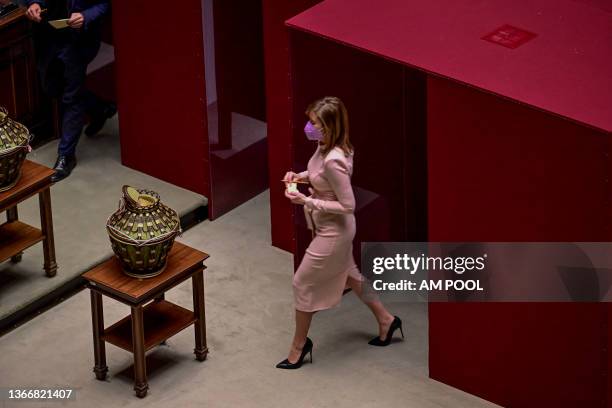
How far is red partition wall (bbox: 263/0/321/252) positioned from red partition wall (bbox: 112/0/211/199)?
20.4 inches

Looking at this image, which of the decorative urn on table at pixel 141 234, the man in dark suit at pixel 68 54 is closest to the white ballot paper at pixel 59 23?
the man in dark suit at pixel 68 54

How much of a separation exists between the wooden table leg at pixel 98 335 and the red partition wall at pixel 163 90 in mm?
2013

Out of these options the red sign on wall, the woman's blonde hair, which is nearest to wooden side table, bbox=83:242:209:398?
the woman's blonde hair

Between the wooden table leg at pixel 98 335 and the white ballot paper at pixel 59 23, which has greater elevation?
the white ballot paper at pixel 59 23

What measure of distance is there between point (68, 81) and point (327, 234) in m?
2.87

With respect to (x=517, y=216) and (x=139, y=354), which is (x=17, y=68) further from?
(x=517, y=216)

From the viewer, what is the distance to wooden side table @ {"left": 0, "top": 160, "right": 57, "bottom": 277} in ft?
31.6

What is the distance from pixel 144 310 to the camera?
940 centimetres

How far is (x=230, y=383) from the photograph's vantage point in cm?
923

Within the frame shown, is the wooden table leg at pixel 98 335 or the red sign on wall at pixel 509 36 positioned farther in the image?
the wooden table leg at pixel 98 335

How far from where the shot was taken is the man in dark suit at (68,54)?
10.7 meters

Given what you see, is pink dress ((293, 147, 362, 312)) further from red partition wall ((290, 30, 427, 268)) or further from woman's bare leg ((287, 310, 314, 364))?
red partition wall ((290, 30, 427, 268))

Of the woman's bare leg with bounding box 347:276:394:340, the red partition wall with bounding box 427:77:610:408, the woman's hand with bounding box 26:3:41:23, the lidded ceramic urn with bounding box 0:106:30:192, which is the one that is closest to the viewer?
the red partition wall with bounding box 427:77:610:408

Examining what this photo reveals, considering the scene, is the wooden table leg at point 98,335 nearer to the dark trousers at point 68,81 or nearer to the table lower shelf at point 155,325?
the table lower shelf at point 155,325
